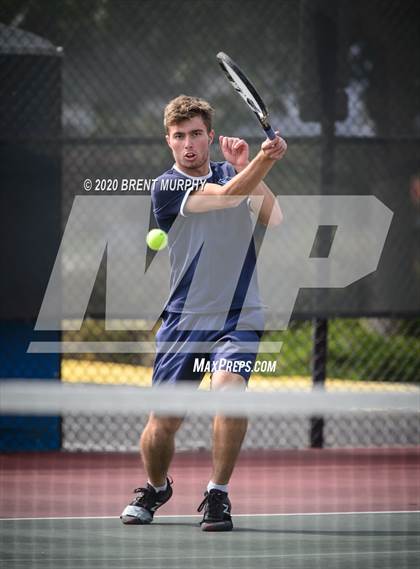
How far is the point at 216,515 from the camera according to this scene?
470cm

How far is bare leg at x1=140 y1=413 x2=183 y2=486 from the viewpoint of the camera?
4906 mm

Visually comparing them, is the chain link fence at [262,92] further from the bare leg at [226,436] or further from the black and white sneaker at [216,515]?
the black and white sneaker at [216,515]

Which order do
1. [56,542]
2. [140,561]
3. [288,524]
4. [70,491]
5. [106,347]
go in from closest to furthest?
[140,561] < [56,542] < [288,524] < [70,491] < [106,347]

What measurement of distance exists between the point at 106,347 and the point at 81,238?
5.21ft

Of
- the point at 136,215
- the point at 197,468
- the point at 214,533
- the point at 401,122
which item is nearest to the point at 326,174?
the point at 401,122

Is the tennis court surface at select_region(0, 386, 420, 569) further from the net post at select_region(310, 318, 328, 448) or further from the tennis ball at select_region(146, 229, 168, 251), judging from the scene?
the tennis ball at select_region(146, 229, 168, 251)

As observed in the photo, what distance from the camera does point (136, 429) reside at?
29.1ft

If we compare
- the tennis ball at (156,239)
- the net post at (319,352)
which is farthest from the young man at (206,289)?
the net post at (319,352)

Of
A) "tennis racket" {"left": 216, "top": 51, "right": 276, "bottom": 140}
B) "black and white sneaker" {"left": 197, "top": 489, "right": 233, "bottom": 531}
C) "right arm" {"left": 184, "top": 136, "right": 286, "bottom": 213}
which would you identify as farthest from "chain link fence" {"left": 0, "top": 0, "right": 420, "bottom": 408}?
"black and white sneaker" {"left": 197, "top": 489, "right": 233, "bottom": 531}

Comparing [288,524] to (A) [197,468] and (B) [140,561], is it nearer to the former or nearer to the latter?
(B) [140,561]

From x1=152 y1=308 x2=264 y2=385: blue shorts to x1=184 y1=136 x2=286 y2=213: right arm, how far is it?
0.42m

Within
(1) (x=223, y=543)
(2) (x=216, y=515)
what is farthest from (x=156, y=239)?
(1) (x=223, y=543)

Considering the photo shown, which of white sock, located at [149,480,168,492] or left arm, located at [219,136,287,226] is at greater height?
left arm, located at [219,136,287,226]

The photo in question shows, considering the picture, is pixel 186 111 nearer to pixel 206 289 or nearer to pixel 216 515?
pixel 206 289
